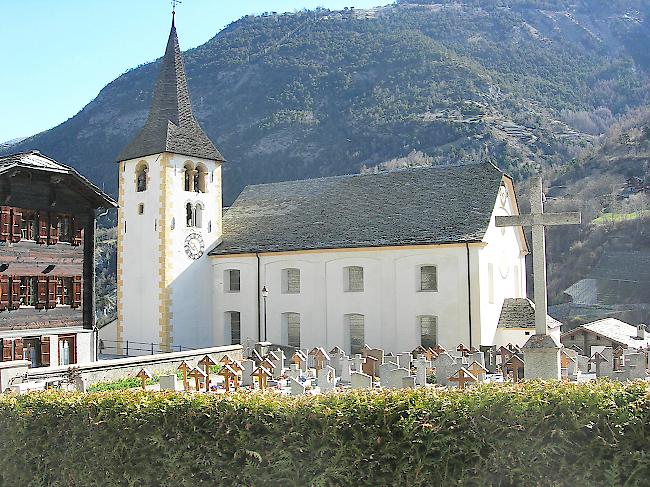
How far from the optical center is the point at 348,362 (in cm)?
2344

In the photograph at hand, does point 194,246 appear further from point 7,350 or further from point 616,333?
point 616,333

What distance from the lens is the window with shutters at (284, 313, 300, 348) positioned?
108ft

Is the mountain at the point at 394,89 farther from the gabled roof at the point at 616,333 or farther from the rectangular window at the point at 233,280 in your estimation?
the rectangular window at the point at 233,280

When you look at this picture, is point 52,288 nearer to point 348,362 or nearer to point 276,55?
point 348,362

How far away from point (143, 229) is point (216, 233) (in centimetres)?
360

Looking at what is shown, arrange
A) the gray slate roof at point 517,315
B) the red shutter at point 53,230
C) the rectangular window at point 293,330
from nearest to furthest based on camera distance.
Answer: the red shutter at point 53,230 → the gray slate roof at point 517,315 → the rectangular window at point 293,330

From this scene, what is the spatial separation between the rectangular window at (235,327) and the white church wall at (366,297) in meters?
0.47

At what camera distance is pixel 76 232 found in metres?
28.0

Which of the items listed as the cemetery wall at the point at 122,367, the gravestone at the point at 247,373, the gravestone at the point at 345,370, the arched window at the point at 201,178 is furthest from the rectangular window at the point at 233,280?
the gravestone at the point at 247,373

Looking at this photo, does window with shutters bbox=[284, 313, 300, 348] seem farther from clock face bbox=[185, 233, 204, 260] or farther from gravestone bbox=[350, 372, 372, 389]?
gravestone bbox=[350, 372, 372, 389]

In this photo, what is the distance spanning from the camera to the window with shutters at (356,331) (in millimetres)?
31123

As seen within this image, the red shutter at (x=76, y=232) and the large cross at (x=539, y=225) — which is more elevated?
the red shutter at (x=76, y=232)

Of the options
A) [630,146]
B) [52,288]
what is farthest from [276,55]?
[52,288]

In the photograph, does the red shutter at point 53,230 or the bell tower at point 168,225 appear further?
the bell tower at point 168,225
